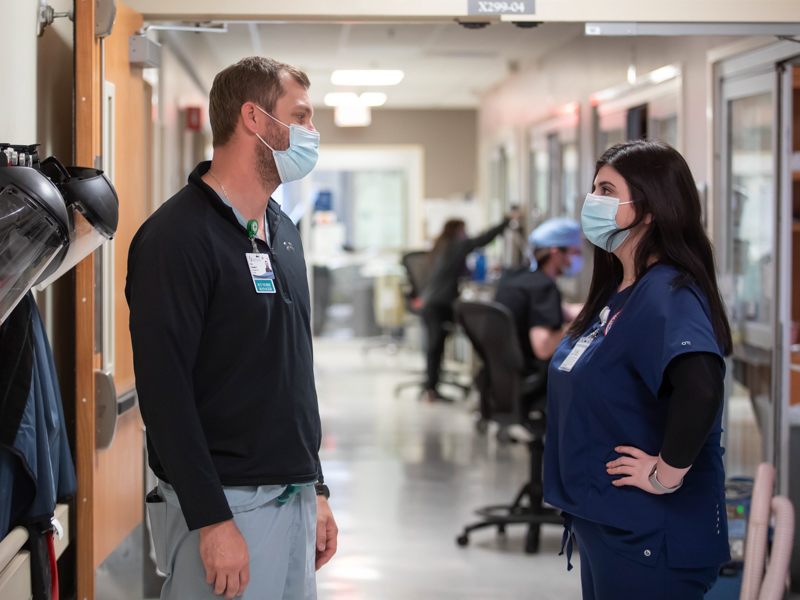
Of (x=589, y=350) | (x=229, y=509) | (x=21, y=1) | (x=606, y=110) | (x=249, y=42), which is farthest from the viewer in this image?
(x=249, y=42)

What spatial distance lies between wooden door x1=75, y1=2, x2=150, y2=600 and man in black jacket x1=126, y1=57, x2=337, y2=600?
2.03 feet

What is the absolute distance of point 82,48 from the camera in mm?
1931

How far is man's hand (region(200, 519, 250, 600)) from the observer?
4.24ft

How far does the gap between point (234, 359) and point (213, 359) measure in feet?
0.12

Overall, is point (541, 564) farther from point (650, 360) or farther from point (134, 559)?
point (650, 360)

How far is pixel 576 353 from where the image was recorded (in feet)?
5.71

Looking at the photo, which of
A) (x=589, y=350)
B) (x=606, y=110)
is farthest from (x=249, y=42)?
(x=589, y=350)

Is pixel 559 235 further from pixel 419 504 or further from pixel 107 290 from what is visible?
pixel 107 290

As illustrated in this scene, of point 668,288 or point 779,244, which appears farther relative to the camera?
point 779,244

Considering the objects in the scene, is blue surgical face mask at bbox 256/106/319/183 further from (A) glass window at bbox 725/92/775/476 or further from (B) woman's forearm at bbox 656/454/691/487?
(A) glass window at bbox 725/92/775/476

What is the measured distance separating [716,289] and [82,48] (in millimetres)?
1607

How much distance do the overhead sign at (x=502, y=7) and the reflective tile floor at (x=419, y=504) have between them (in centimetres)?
210

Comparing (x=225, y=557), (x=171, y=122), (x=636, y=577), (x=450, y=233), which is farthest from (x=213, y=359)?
(x=450, y=233)

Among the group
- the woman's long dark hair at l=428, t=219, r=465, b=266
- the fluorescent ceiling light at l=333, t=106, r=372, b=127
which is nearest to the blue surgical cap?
the woman's long dark hair at l=428, t=219, r=465, b=266
